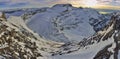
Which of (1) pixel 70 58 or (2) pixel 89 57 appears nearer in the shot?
(2) pixel 89 57

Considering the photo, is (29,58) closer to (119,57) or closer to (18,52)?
(18,52)

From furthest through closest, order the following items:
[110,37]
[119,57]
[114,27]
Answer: [114,27] < [110,37] < [119,57]

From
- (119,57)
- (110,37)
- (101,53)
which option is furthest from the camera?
(110,37)

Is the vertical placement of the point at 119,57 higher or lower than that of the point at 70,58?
higher

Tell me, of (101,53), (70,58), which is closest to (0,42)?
(70,58)

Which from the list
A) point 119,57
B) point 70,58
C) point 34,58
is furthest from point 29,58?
point 119,57

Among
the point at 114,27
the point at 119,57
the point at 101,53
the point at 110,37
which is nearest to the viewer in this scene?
the point at 119,57

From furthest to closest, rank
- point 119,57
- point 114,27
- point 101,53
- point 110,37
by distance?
1. point 114,27
2. point 110,37
3. point 101,53
4. point 119,57

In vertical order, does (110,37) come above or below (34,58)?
above

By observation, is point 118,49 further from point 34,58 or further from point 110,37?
point 34,58
